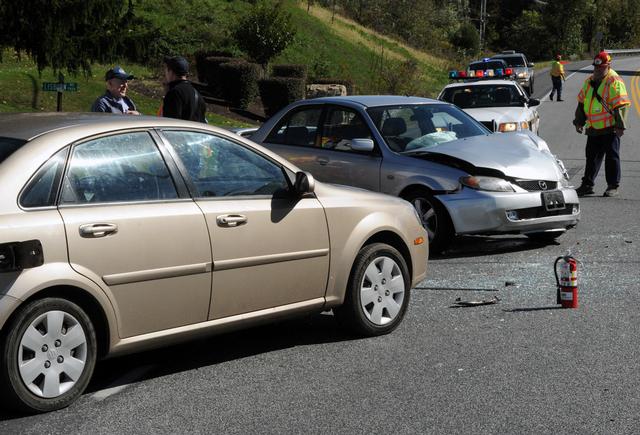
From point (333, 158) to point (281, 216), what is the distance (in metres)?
4.39

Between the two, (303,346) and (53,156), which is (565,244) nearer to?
(303,346)

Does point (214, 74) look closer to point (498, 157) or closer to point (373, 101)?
point (373, 101)

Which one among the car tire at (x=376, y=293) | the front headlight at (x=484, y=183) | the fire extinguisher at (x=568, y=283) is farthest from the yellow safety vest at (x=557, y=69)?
the car tire at (x=376, y=293)

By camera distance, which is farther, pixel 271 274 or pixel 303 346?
pixel 303 346

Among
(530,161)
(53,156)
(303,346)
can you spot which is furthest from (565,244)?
(53,156)

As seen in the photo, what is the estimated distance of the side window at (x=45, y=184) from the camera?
5.13 m

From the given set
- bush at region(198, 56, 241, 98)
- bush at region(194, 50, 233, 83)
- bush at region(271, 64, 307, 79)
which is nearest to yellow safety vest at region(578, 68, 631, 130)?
bush at region(198, 56, 241, 98)

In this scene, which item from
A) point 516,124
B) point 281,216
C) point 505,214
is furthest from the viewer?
point 516,124

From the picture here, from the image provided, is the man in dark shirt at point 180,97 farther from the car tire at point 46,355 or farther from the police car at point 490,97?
the police car at point 490,97

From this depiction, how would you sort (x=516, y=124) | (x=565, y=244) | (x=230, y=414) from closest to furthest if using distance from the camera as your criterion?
(x=230, y=414) → (x=565, y=244) → (x=516, y=124)

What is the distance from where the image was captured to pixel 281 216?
6.26m

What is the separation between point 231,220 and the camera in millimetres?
5938

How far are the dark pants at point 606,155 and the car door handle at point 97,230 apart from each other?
10.1m

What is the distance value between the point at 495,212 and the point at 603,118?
4986 mm
